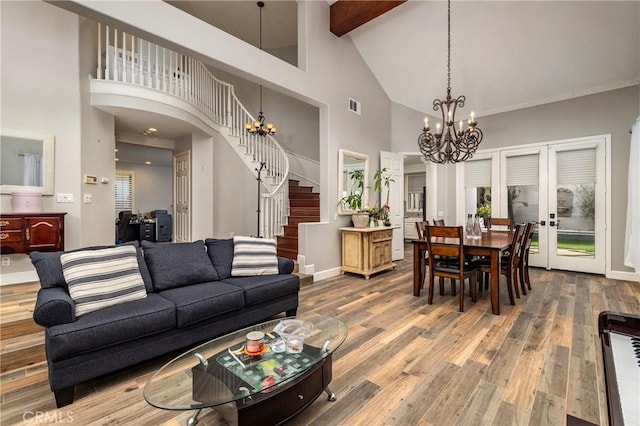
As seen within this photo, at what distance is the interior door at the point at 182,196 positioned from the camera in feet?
21.4

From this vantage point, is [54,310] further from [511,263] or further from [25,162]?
[511,263]

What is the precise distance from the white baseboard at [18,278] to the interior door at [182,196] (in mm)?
2704

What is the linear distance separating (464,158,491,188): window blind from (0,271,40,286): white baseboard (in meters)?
7.64

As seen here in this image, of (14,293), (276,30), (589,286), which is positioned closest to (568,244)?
(589,286)

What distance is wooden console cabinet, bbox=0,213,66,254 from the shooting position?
353 cm

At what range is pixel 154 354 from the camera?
7.11 feet

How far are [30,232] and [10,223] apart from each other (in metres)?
0.21

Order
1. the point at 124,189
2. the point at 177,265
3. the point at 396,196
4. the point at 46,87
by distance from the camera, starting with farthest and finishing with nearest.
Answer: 1. the point at 124,189
2. the point at 396,196
3. the point at 46,87
4. the point at 177,265

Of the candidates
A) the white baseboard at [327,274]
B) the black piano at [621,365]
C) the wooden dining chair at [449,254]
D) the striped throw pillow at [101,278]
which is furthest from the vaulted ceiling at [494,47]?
the black piano at [621,365]

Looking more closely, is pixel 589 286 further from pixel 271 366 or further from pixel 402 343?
pixel 271 366

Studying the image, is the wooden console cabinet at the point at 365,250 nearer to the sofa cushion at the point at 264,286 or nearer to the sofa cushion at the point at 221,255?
the sofa cushion at the point at 264,286

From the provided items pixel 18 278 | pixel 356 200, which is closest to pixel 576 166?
pixel 356 200

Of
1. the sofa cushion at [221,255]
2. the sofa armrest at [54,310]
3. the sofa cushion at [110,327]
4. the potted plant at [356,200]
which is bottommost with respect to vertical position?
the sofa cushion at [110,327]

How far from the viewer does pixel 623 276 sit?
4742mm
